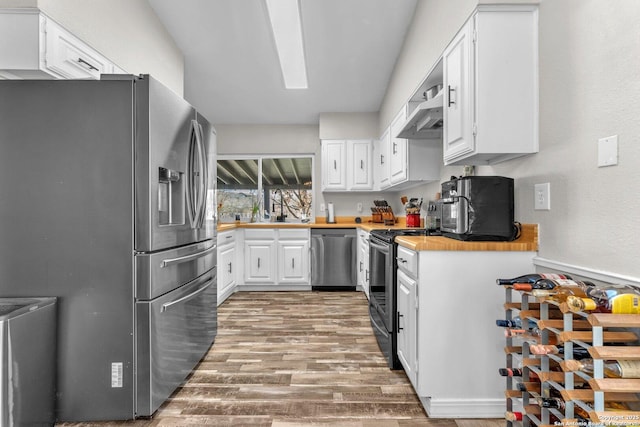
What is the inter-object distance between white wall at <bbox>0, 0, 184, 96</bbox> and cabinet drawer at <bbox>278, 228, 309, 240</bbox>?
2.18 metres

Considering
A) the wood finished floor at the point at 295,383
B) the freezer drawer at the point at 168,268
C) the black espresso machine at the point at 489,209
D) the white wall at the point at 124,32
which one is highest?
the white wall at the point at 124,32

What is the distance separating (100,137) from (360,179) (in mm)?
3806

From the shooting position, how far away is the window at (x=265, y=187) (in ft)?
19.1

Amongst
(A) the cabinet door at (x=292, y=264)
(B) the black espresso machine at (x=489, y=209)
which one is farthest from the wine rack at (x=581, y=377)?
(A) the cabinet door at (x=292, y=264)

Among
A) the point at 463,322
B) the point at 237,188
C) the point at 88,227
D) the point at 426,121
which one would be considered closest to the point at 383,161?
the point at 426,121

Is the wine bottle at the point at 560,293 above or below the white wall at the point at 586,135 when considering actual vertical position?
below

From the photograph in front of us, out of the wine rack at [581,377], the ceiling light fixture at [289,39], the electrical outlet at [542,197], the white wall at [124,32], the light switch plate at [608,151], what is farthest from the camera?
the ceiling light fixture at [289,39]

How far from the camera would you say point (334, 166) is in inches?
208

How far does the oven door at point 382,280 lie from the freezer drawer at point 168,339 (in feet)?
4.22

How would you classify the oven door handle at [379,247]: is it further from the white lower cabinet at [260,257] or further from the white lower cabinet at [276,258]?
the white lower cabinet at [260,257]

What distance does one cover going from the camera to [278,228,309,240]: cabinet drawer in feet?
16.3

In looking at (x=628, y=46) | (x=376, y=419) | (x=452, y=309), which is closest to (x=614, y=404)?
(x=452, y=309)

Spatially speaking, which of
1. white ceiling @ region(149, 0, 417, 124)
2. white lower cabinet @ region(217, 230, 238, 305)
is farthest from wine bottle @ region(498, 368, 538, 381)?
white lower cabinet @ region(217, 230, 238, 305)

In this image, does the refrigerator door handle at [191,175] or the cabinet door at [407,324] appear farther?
the refrigerator door handle at [191,175]
